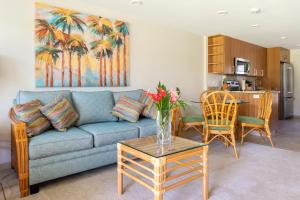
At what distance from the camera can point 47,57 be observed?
3037 millimetres

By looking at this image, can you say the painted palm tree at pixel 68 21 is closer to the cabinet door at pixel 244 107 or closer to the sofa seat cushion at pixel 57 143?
the sofa seat cushion at pixel 57 143

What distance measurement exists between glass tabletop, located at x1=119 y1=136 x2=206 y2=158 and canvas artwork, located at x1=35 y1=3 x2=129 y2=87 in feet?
5.42

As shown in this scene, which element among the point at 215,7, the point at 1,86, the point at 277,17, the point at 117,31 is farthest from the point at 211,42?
the point at 1,86

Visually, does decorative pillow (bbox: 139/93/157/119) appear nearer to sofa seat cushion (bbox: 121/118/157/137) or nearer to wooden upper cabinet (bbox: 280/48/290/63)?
sofa seat cushion (bbox: 121/118/157/137)

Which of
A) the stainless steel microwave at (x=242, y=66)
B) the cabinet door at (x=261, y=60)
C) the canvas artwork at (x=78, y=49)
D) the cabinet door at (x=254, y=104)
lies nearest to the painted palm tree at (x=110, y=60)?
the canvas artwork at (x=78, y=49)

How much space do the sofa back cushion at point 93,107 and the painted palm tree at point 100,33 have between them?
429 millimetres

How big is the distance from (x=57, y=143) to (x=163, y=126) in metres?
1.05

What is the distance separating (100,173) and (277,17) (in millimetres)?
3779

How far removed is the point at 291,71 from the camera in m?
7.16

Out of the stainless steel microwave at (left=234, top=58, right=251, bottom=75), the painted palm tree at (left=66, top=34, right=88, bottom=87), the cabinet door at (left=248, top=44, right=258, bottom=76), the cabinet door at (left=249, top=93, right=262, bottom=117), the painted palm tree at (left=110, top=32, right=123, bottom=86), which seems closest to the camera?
the painted palm tree at (left=66, top=34, right=88, bottom=87)

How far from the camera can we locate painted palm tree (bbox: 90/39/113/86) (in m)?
3.45

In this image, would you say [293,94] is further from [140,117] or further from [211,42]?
[140,117]

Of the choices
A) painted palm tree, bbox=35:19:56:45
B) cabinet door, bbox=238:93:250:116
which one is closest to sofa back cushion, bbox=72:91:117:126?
painted palm tree, bbox=35:19:56:45

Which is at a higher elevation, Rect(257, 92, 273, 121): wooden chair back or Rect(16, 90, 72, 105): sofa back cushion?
Rect(16, 90, 72, 105): sofa back cushion
